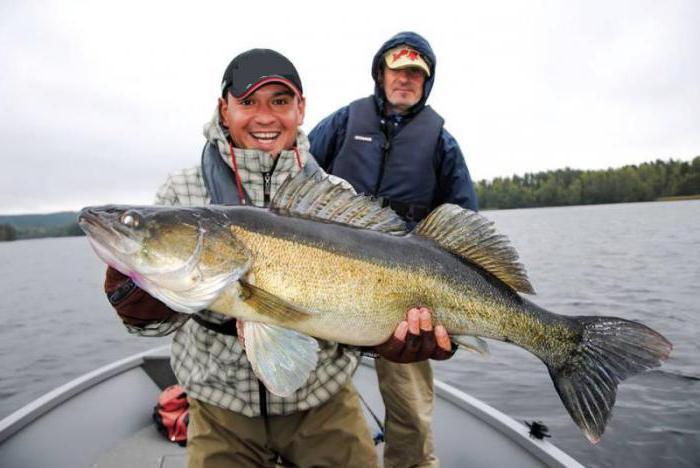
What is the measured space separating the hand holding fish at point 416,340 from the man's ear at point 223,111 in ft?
5.36

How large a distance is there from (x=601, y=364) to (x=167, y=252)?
2363 mm

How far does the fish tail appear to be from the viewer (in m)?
2.80

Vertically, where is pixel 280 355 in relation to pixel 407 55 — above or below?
below

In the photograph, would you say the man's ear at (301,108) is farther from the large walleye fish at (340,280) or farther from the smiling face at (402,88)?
the smiling face at (402,88)

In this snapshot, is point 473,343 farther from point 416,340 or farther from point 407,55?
point 407,55

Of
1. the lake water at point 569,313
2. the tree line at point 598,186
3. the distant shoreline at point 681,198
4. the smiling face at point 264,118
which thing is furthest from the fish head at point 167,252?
the distant shoreline at point 681,198

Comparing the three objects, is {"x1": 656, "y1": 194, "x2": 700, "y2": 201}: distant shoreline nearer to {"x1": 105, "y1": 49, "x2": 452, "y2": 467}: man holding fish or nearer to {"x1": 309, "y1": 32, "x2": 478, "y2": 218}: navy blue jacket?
{"x1": 309, "y1": 32, "x2": 478, "y2": 218}: navy blue jacket

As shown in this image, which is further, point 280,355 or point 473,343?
point 473,343

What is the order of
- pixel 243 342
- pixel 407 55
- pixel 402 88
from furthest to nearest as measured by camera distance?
pixel 402 88 < pixel 407 55 < pixel 243 342

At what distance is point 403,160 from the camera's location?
188 inches

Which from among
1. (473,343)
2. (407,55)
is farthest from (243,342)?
(407,55)

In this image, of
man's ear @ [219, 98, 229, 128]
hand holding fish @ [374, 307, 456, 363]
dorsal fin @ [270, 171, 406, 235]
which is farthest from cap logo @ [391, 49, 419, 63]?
hand holding fish @ [374, 307, 456, 363]

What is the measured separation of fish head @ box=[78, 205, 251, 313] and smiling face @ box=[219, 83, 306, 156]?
833 mm

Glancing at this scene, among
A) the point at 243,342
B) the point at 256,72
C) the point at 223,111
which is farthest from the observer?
the point at 223,111
